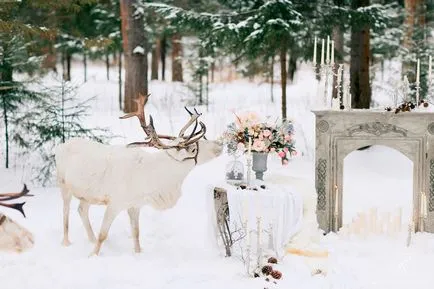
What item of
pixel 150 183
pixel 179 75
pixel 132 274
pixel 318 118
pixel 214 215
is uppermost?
pixel 179 75

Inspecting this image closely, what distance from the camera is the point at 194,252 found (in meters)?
6.64

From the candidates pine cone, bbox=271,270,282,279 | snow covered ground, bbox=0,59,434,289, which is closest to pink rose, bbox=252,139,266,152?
snow covered ground, bbox=0,59,434,289

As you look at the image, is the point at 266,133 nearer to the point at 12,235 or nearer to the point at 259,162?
the point at 259,162

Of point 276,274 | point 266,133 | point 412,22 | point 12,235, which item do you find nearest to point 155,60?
point 412,22

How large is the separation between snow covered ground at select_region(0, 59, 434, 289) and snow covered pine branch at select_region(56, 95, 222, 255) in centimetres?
48

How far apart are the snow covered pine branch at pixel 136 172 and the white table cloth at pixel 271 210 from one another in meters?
0.60

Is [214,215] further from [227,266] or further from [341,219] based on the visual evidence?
[341,219]

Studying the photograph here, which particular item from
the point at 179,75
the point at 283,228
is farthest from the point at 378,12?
the point at 179,75

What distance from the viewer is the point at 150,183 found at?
20.1ft

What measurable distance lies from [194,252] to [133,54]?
7.77m

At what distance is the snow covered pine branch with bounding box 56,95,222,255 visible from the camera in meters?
6.13

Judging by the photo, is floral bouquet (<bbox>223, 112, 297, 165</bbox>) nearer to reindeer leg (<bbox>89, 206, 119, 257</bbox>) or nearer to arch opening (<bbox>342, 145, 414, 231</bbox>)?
reindeer leg (<bbox>89, 206, 119, 257</bbox>)

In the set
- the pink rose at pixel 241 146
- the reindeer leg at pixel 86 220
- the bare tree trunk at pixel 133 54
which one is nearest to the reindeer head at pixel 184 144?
the pink rose at pixel 241 146

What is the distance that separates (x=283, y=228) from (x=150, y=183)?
1.52m
